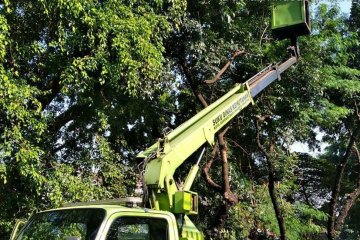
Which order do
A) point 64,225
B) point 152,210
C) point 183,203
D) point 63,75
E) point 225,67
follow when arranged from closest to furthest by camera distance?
point 64,225, point 152,210, point 183,203, point 63,75, point 225,67

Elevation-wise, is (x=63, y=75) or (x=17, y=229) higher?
(x=63, y=75)

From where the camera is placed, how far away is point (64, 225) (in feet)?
17.2

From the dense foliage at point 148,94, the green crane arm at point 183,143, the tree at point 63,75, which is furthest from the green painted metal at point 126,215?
the tree at point 63,75

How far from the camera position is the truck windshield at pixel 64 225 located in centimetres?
496

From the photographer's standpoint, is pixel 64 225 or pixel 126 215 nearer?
pixel 126 215

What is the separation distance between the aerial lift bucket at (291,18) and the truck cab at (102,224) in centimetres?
542

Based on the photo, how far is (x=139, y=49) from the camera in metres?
8.97

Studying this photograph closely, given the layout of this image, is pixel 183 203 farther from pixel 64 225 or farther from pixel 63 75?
pixel 63 75

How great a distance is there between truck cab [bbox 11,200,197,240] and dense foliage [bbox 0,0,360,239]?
5.14 feet

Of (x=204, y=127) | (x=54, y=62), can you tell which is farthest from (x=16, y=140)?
(x=204, y=127)

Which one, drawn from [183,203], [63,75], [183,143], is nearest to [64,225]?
[183,203]

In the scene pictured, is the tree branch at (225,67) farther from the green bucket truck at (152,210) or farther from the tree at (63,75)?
the green bucket truck at (152,210)

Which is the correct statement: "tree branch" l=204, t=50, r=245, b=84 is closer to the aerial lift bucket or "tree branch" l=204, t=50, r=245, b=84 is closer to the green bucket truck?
the aerial lift bucket

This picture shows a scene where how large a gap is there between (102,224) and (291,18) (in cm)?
638
